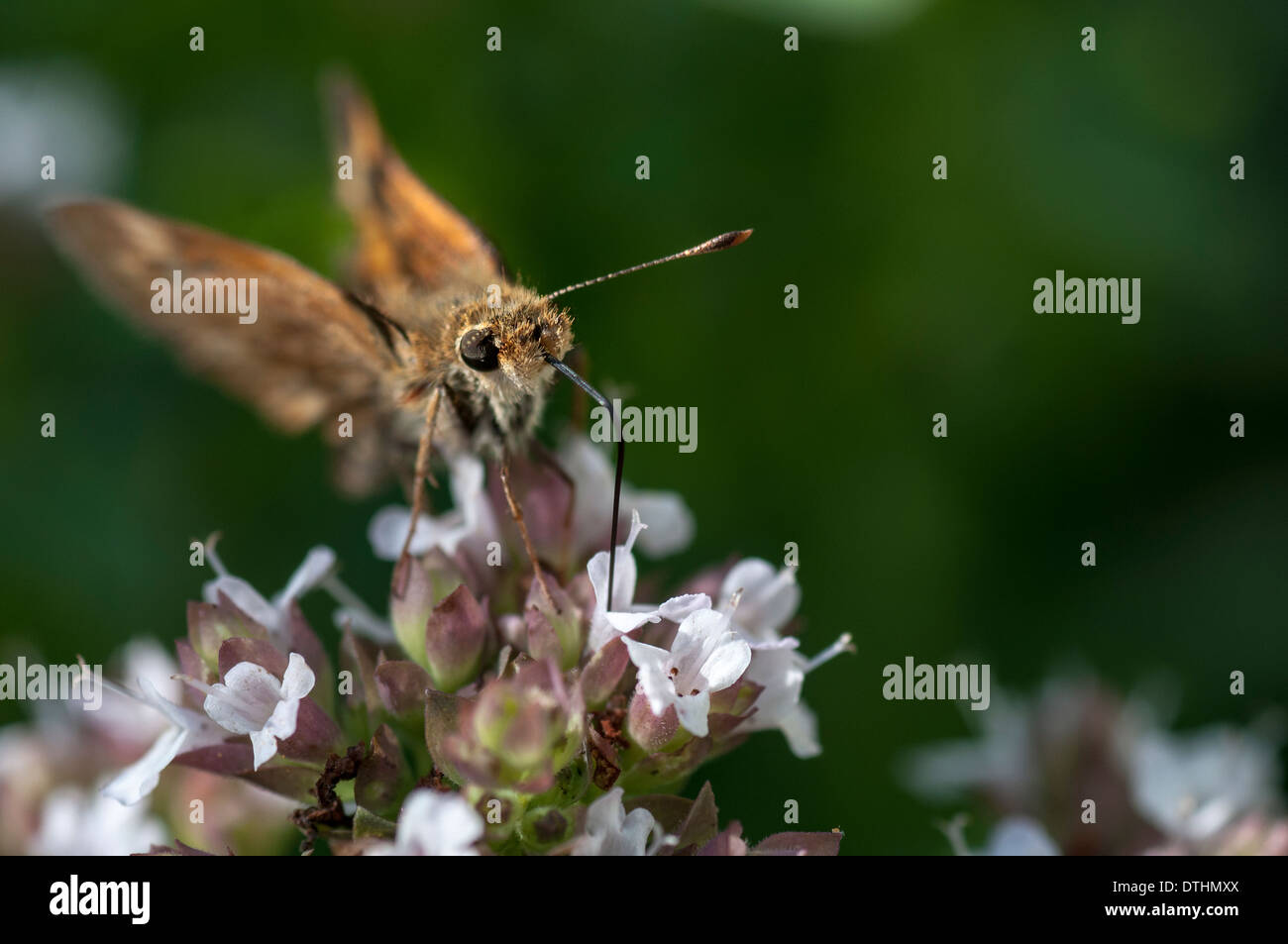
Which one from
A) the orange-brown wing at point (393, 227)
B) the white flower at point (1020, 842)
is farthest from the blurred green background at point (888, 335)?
the white flower at point (1020, 842)

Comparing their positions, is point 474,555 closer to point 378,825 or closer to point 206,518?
point 378,825

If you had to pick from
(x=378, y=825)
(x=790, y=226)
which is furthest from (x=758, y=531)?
(x=378, y=825)

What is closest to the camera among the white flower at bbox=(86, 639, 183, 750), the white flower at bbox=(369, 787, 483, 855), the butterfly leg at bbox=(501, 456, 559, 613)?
the white flower at bbox=(369, 787, 483, 855)

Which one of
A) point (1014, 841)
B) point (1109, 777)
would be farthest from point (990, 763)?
point (1014, 841)

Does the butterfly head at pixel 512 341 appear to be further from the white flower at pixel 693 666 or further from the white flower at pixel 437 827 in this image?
the white flower at pixel 437 827

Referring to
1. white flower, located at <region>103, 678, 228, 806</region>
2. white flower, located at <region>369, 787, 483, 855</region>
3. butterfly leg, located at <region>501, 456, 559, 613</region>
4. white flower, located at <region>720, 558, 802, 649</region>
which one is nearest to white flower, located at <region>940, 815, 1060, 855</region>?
white flower, located at <region>720, 558, 802, 649</region>

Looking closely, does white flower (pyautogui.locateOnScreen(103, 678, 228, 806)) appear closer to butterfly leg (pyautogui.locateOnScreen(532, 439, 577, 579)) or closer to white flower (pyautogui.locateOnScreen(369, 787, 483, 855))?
white flower (pyautogui.locateOnScreen(369, 787, 483, 855))

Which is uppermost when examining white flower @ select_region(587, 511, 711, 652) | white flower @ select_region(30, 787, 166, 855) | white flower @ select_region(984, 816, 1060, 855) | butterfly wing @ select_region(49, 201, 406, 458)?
butterfly wing @ select_region(49, 201, 406, 458)

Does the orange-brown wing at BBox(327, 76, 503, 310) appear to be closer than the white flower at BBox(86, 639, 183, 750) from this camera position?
Yes
